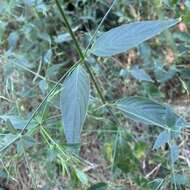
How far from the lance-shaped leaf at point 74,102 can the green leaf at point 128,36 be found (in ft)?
0.17

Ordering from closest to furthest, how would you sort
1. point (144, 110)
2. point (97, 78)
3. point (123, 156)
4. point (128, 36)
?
point (128, 36) < point (144, 110) < point (123, 156) < point (97, 78)

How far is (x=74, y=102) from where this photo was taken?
0.78 m

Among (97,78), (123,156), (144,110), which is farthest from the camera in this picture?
(97,78)

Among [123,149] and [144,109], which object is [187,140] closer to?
[123,149]

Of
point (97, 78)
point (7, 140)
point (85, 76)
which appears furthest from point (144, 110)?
point (97, 78)

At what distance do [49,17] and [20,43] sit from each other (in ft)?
0.51

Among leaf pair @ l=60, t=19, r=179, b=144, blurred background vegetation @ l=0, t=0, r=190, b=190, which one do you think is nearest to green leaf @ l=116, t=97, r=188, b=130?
leaf pair @ l=60, t=19, r=179, b=144

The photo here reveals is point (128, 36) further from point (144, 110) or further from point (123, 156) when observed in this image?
point (123, 156)

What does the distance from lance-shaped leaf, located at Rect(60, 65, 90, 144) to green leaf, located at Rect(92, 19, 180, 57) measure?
0.17 ft

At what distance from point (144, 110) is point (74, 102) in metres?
0.17

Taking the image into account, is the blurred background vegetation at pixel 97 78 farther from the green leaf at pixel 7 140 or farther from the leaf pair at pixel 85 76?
the leaf pair at pixel 85 76

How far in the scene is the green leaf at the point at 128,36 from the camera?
71 cm

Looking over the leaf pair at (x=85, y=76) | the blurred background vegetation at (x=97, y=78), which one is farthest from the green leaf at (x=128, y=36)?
the blurred background vegetation at (x=97, y=78)

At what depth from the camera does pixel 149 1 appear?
69.0 inches
